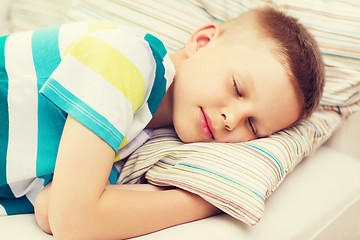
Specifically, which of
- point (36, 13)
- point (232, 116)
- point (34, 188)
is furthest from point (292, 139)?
point (36, 13)

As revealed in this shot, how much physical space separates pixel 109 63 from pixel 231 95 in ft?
0.88

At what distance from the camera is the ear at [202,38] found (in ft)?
2.93

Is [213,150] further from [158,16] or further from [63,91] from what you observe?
[158,16]

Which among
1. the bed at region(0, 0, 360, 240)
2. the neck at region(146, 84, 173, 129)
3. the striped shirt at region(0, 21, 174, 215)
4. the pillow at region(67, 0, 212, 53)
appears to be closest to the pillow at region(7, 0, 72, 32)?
the bed at region(0, 0, 360, 240)

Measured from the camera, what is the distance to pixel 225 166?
725 mm

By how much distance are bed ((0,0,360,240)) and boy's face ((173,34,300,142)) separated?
0.06 meters

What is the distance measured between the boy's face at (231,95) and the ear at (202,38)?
0.17 feet

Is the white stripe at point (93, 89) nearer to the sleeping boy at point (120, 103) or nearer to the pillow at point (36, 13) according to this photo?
the sleeping boy at point (120, 103)

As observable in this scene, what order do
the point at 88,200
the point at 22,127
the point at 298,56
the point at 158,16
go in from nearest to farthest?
the point at 88,200, the point at 22,127, the point at 298,56, the point at 158,16

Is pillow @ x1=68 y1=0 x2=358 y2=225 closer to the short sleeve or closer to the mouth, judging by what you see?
the mouth

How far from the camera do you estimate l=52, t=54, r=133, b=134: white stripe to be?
0.63m

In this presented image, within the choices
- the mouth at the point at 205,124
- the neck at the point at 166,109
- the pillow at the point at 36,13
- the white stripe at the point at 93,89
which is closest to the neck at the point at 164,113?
the neck at the point at 166,109

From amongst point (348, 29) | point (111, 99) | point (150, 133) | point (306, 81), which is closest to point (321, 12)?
point (348, 29)

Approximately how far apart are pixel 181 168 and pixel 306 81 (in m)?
0.33
